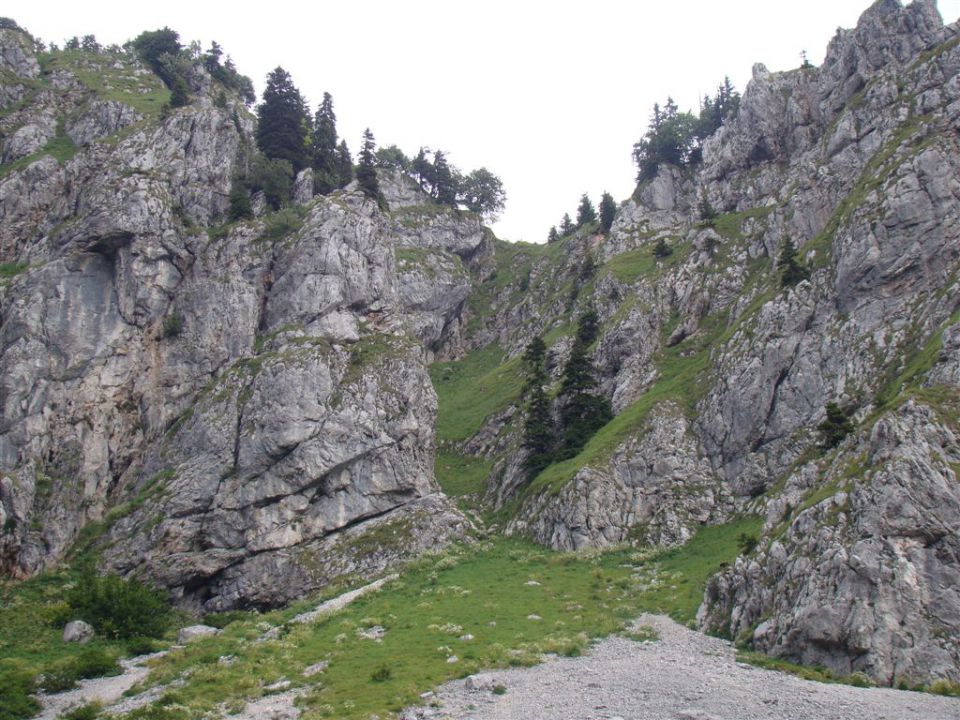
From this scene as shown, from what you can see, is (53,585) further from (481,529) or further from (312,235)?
(312,235)

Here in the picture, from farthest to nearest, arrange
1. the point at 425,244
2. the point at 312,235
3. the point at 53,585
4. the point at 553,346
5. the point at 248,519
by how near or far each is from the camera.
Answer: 1. the point at 425,244
2. the point at 553,346
3. the point at 312,235
4. the point at 248,519
5. the point at 53,585

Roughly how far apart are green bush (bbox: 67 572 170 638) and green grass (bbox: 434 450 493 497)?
1115 inches

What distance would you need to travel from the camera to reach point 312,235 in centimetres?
6669

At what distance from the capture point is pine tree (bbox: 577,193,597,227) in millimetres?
124238

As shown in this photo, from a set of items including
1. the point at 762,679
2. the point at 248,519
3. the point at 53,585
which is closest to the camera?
the point at 762,679

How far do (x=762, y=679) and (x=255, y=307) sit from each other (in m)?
54.1

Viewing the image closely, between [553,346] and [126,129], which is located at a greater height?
[126,129]

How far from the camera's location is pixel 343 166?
84562mm

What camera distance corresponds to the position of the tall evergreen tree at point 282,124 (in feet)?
272

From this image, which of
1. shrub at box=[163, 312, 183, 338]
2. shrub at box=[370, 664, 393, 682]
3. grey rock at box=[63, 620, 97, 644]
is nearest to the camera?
shrub at box=[370, 664, 393, 682]

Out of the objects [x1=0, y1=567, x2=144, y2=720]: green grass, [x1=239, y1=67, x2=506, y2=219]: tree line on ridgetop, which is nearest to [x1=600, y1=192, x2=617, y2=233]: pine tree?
[x1=239, y1=67, x2=506, y2=219]: tree line on ridgetop

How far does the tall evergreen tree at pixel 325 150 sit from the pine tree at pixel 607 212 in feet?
146

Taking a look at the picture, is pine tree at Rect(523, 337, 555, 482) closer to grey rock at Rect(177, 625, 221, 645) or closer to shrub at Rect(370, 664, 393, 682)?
grey rock at Rect(177, 625, 221, 645)

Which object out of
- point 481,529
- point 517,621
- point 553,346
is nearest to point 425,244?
point 553,346
